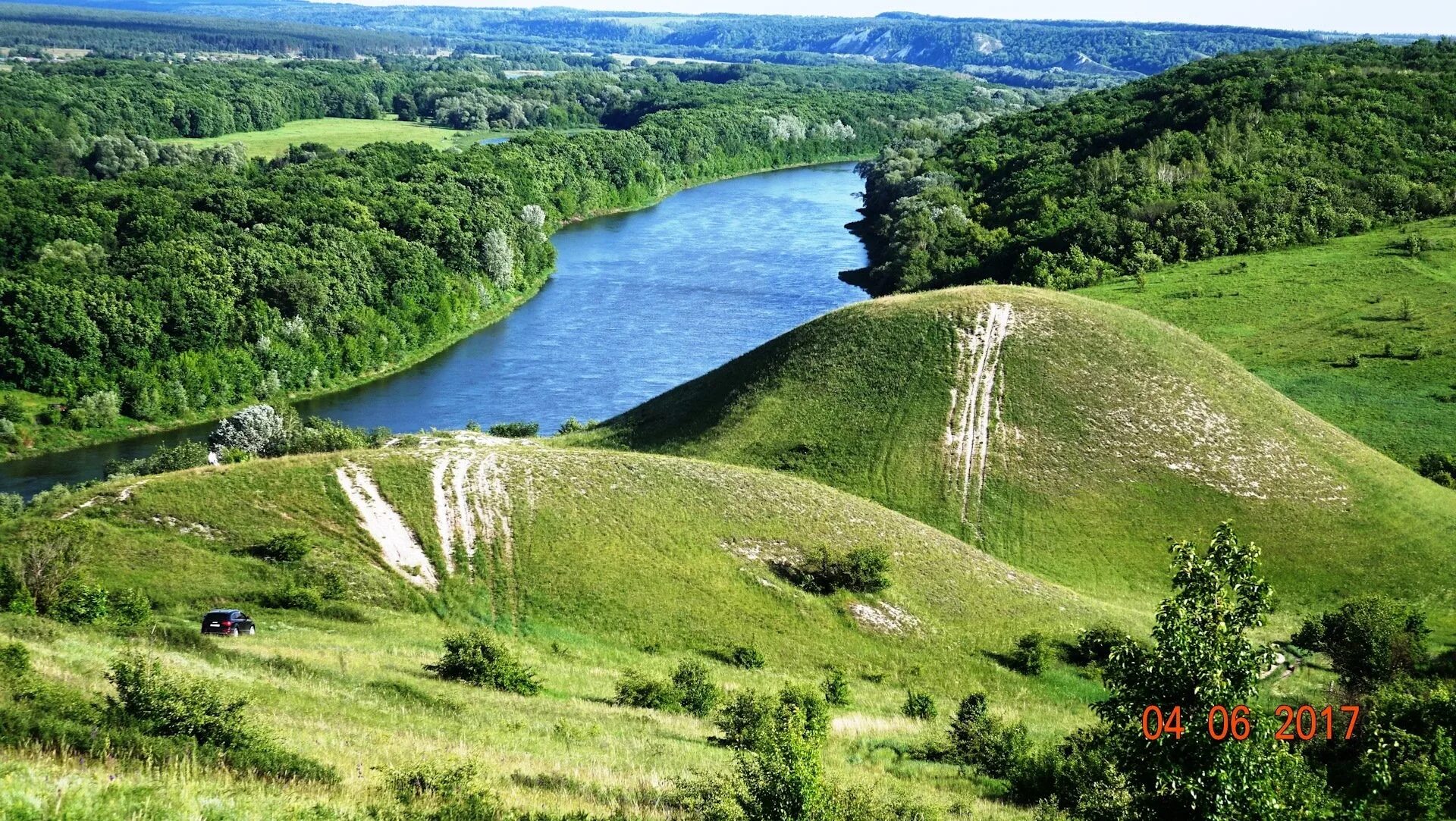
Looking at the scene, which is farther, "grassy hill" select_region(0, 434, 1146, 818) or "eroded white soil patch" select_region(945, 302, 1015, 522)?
"eroded white soil patch" select_region(945, 302, 1015, 522)

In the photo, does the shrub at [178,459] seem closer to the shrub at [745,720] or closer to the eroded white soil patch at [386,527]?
the eroded white soil patch at [386,527]

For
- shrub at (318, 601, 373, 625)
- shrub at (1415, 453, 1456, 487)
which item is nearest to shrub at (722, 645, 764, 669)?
shrub at (318, 601, 373, 625)

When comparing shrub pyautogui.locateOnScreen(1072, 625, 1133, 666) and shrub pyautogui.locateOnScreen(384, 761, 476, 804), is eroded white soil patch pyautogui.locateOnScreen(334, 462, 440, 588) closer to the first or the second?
shrub pyautogui.locateOnScreen(384, 761, 476, 804)

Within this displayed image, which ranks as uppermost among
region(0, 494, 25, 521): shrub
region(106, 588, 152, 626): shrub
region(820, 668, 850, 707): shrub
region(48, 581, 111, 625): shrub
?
region(48, 581, 111, 625): shrub

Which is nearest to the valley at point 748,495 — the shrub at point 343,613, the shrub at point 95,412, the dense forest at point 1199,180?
the shrub at point 95,412

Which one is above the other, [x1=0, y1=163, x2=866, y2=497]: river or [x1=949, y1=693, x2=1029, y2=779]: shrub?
[x1=949, y1=693, x2=1029, y2=779]: shrub

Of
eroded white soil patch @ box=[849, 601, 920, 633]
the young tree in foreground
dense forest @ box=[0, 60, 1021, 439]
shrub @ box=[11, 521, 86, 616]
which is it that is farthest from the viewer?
dense forest @ box=[0, 60, 1021, 439]

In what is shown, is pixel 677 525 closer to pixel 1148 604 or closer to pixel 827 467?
pixel 827 467

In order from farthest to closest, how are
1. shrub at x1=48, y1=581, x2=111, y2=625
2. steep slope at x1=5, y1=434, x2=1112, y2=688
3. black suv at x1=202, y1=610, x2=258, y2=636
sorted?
steep slope at x1=5, y1=434, x2=1112, y2=688
black suv at x1=202, y1=610, x2=258, y2=636
shrub at x1=48, y1=581, x2=111, y2=625
